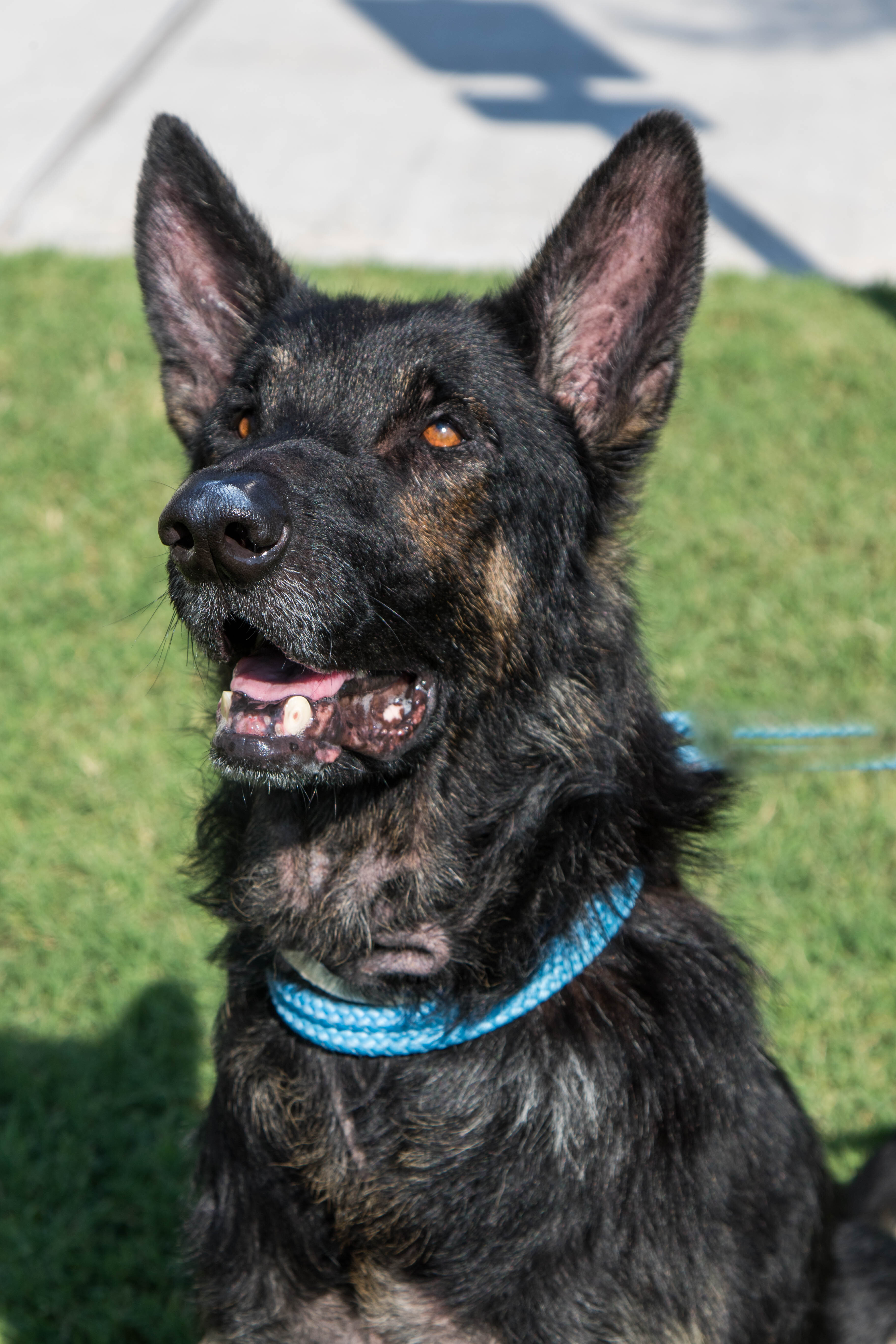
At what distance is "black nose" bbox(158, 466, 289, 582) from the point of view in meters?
2.44

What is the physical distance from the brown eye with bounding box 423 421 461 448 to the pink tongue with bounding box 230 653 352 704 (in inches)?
21.9

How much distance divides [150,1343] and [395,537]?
2581mm

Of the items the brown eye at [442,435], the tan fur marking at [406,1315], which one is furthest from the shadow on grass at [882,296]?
the tan fur marking at [406,1315]

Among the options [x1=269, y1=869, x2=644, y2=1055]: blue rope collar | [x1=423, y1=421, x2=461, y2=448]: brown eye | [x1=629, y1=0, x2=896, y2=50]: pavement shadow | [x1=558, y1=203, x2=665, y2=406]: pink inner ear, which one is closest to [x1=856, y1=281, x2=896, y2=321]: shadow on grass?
[x1=629, y1=0, x2=896, y2=50]: pavement shadow

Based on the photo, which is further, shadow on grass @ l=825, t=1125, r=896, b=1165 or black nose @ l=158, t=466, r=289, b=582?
shadow on grass @ l=825, t=1125, r=896, b=1165

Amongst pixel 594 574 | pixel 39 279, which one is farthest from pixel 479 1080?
pixel 39 279

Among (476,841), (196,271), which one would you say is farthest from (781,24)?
(476,841)

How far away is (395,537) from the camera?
2.79 m

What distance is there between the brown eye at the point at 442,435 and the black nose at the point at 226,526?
0.50 metres

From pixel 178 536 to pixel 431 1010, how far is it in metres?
1.16

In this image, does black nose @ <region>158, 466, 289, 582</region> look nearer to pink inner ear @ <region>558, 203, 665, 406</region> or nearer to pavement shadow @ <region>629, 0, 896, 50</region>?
pink inner ear @ <region>558, 203, 665, 406</region>

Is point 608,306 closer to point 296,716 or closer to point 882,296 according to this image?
point 296,716

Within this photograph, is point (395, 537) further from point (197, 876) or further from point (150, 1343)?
point (150, 1343)

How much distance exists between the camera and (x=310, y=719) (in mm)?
2729
